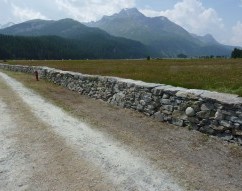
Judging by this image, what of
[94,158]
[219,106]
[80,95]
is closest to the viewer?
[94,158]

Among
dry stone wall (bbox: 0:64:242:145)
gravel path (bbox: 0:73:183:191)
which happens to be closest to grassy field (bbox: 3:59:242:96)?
dry stone wall (bbox: 0:64:242:145)

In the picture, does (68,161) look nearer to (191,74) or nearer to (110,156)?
(110,156)

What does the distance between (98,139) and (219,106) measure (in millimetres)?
4187

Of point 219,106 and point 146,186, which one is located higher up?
point 219,106

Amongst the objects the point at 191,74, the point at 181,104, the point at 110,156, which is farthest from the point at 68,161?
the point at 191,74

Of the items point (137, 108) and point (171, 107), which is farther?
point (137, 108)

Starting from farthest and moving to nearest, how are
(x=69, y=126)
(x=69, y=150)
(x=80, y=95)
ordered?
(x=80, y=95)
(x=69, y=126)
(x=69, y=150)

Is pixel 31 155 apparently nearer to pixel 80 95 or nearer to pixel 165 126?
pixel 165 126

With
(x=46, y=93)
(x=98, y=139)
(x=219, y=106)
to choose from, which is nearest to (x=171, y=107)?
(x=219, y=106)

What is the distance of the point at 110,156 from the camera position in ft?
→ 32.2

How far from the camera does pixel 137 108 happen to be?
16.6 m

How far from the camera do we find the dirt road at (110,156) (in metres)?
8.10

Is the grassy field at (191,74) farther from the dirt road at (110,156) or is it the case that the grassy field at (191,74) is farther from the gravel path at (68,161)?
the gravel path at (68,161)

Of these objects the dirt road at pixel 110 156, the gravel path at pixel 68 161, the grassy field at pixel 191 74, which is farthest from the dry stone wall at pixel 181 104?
the grassy field at pixel 191 74
